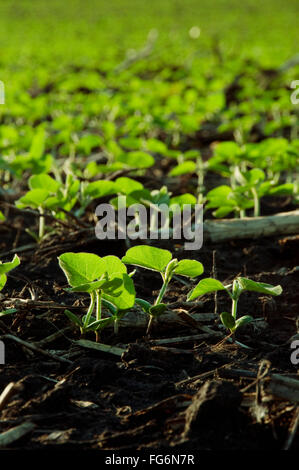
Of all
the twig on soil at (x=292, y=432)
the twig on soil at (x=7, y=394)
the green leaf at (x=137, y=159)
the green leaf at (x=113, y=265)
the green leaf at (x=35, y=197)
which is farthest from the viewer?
the green leaf at (x=137, y=159)

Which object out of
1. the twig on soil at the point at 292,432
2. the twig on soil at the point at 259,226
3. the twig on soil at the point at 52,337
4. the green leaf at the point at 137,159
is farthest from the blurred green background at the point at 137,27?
the twig on soil at the point at 292,432

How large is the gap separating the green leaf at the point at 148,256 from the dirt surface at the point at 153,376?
183 millimetres

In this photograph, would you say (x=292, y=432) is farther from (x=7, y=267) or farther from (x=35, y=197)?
(x=35, y=197)

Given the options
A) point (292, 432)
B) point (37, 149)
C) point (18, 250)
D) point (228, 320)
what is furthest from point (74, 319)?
point (37, 149)

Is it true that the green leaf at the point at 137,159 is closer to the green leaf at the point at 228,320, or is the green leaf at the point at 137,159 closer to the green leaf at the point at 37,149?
the green leaf at the point at 37,149

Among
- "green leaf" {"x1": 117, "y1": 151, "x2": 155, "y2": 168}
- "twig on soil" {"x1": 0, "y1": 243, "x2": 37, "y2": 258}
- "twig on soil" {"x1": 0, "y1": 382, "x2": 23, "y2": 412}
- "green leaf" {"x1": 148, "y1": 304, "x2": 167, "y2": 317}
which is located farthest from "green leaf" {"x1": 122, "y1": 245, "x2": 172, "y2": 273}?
"green leaf" {"x1": 117, "y1": 151, "x2": 155, "y2": 168}

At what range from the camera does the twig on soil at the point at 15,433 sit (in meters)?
1.18

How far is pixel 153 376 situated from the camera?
1.45m

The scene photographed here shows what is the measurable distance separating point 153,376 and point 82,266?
13.0 inches

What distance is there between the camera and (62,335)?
1601 mm

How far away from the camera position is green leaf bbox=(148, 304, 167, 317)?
1.52 m

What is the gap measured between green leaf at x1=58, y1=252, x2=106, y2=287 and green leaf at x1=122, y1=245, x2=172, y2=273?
0.08 meters

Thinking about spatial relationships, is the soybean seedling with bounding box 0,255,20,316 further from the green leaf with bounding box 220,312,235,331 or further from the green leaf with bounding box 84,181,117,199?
the green leaf with bounding box 84,181,117,199

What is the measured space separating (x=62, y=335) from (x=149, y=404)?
38 cm
